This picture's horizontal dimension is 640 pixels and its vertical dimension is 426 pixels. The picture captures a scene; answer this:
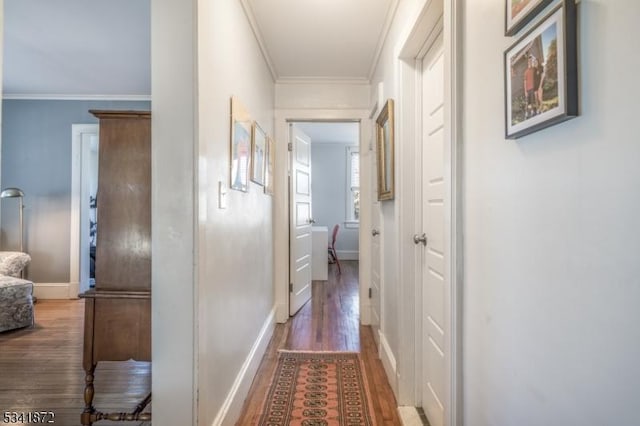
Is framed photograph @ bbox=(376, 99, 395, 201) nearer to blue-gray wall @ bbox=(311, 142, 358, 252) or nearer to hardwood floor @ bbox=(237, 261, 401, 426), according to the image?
hardwood floor @ bbox=(237, 261, 401, 426)

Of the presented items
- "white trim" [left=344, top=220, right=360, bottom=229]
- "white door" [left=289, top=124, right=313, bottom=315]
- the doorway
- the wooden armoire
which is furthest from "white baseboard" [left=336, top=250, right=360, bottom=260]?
the wooden armoire

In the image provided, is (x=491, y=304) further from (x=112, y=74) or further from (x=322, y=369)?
(x=112, y=74)

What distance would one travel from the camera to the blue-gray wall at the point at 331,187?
741 cm

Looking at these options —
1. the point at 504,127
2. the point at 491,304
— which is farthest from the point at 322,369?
the point at 504,127

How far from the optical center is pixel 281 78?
11.2 ft

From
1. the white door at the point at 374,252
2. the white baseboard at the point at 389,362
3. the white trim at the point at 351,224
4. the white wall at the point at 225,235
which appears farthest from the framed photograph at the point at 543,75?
the white trim at the point at 351,224

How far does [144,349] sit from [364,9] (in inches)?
92.5

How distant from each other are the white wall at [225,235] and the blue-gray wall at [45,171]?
2.74 meters

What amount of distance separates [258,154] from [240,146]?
50 cm

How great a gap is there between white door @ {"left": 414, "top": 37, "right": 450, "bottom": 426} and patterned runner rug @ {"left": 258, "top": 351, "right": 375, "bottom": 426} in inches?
15.9

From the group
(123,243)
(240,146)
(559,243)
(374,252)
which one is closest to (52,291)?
(123,243)

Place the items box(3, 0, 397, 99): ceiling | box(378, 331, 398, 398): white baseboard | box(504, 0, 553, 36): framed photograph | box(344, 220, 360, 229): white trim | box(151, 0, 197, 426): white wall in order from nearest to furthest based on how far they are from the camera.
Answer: box(504, 0, 553, 36): framed photograph
box(151, 0, 197, 426): white wall
box(378, 331, 398, 398): white baseboard
box(3, 0, 397, 99): ceiling
box(344, 220, 360, 229): white trim

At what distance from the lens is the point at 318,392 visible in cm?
212

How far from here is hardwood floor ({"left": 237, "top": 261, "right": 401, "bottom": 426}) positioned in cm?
198
